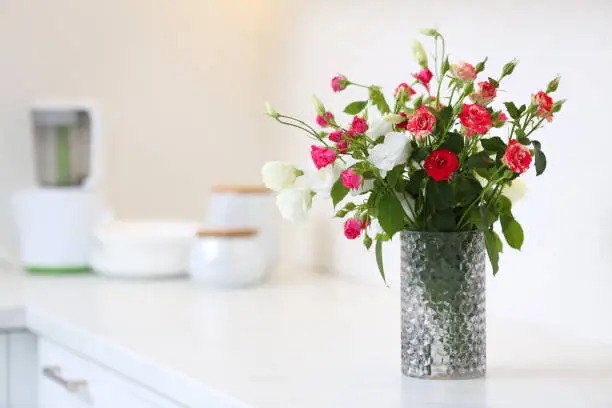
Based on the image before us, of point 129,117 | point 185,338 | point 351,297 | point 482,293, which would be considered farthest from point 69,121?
point 482,293

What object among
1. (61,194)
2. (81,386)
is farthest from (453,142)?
(61,194)

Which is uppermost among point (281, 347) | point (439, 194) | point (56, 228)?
point (439, 194)

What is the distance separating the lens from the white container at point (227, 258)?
1.88m

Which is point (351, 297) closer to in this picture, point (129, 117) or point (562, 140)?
point (562, 140)

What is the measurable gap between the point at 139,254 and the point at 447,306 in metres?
1.03

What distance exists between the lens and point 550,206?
1.42 m

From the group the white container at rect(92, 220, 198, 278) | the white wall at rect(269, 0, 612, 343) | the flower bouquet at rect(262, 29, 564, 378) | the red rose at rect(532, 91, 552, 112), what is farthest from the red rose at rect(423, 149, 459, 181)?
the white container at rect(92, 220, 198, 278)

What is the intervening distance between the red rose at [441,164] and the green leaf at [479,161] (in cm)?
2

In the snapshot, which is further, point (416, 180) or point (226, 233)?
point (226, 233)

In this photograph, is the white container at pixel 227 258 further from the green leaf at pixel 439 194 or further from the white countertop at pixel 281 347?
the green leaf at pixel 439 194

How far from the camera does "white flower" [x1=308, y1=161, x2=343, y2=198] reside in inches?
42.6

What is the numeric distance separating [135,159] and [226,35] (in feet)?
1.25

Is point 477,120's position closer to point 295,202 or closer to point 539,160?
point 539,160

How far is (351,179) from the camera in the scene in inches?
41.0
